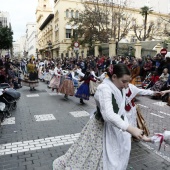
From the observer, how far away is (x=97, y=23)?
98.0 feet

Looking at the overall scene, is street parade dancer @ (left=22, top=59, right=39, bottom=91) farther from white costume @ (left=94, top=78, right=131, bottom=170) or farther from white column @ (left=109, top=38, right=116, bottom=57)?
white column @ (left=109, top=38, right=116, bottom=57)

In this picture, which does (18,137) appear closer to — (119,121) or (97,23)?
(119,121)

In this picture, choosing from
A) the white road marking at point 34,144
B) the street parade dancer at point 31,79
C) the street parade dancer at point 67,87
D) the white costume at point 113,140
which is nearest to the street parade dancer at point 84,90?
the street parade dancer at point 67,87

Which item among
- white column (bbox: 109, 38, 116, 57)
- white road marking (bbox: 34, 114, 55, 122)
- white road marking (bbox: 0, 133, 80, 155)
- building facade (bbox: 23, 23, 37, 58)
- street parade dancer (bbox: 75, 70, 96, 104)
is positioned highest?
building facade (bbox: 23, 23, 37, 58)

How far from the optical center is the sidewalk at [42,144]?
4.11m

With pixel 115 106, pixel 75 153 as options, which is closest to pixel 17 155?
pixel 75 153

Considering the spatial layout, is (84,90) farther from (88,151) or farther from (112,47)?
(112,47)

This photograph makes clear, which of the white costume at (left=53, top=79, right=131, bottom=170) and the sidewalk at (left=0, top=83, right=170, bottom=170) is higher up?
the white costume at (left=53, top=79, right=131, bottom=170)

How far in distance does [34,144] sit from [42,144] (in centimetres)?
18

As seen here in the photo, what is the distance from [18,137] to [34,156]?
50.1 inches

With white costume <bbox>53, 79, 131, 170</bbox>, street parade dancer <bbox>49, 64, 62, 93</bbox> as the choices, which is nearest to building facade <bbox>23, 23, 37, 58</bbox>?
street parade dancer <bbox>49, 64, 62, 93</bbox>

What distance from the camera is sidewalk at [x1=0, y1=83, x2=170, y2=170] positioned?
411cm

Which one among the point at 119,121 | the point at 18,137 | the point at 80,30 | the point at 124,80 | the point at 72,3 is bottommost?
the point at 18,137

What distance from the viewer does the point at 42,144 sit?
200 inches
